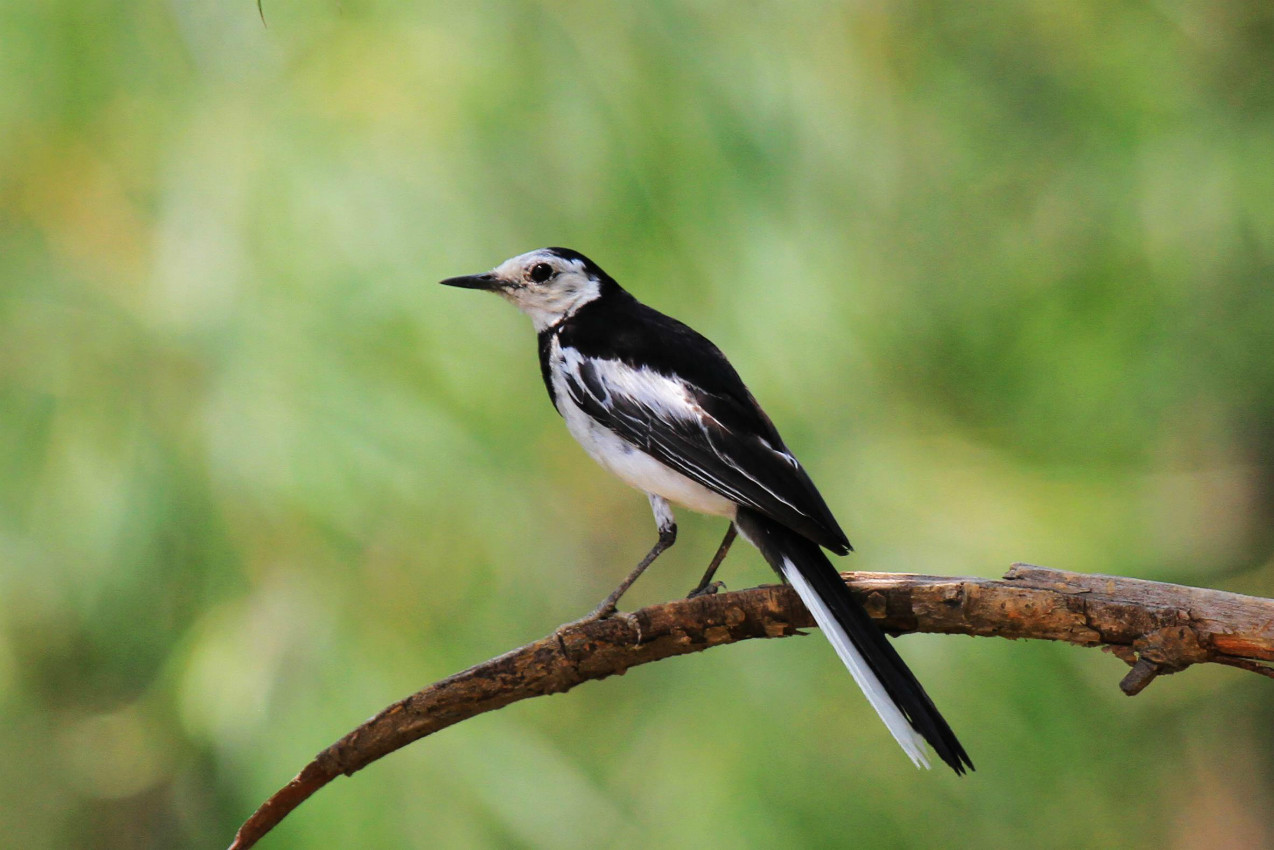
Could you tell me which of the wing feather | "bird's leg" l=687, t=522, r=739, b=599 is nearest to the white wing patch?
the wing feather

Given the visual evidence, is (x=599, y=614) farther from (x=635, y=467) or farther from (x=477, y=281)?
(x=477, y=281)

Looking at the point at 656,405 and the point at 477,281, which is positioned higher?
the point at 477,281

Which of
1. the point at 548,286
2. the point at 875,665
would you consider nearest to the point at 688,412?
the point at 548,286

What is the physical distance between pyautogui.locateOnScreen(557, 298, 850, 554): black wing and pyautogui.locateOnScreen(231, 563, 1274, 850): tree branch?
6.8 inches

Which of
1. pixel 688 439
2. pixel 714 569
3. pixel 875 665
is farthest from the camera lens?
pixel 714 569

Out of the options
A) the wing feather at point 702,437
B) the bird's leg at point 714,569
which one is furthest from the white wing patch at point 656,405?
the bird's leg at point 714,569

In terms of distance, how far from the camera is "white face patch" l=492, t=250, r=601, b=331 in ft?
9.29

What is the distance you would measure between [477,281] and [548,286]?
0.54 feet

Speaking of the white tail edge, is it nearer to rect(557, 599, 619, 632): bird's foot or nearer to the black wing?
the black wing

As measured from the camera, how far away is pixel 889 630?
224 cm

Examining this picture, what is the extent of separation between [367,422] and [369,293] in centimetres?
39

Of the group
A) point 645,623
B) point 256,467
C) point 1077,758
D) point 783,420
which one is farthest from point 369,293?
point 1077,758

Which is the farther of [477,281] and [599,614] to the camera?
[477,281]

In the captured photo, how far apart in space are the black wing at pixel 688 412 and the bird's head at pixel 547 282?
10cm
